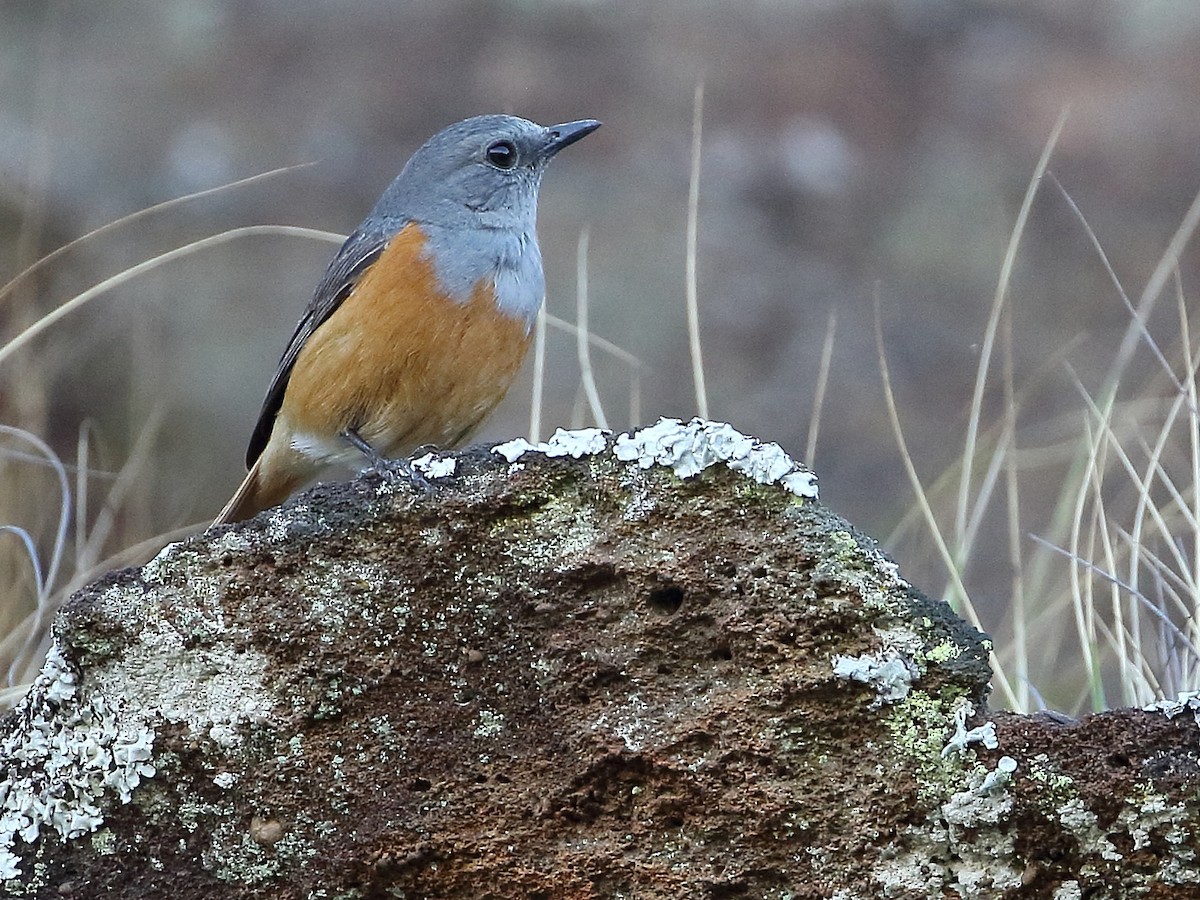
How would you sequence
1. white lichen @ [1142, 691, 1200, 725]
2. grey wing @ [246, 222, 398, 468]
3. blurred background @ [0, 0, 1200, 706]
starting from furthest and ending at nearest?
blurred background @ [0, 0, 1200, 706] → grey wing @ [246, 222, 398, 468] → white lichen @ [1142, 691, 1200, 725]

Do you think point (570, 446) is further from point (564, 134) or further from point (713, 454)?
point (564, 134)

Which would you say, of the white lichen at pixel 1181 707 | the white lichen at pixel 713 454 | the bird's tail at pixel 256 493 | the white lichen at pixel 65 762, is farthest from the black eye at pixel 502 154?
the white lichen at pixel 1181 707

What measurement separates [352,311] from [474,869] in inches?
79.2

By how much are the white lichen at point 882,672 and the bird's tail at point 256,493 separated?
87.8 inches

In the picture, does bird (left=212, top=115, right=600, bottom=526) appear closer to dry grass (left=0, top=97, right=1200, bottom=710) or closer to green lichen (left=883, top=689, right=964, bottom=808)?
dry grass (left=0, top=97, right=1200, bottom=710)

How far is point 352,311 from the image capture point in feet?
14.2

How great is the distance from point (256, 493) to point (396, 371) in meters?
0.58

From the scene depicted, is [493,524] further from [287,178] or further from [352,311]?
[287,178]

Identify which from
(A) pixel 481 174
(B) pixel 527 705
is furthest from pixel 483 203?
(B) pixel 527 705

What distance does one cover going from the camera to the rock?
2.53 metres

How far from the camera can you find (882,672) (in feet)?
8.24

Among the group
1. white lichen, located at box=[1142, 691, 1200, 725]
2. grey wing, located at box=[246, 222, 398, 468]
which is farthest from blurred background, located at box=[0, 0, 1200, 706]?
white lichen, located at box=[1142, 691, 1200, 725]

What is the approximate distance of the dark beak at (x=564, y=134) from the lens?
4.76 metres

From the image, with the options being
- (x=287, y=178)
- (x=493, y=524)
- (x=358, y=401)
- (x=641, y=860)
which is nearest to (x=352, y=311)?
(x=358, y=401)
